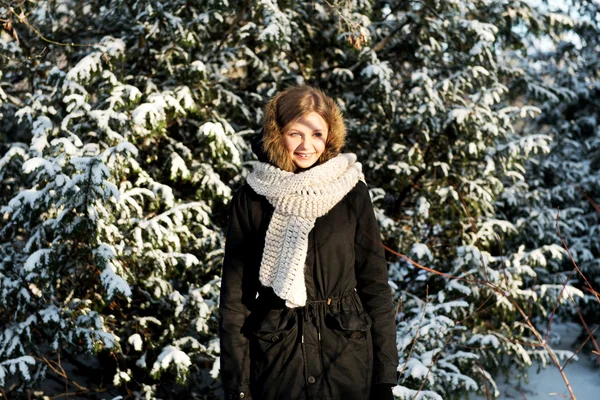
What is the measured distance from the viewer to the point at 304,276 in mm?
2111

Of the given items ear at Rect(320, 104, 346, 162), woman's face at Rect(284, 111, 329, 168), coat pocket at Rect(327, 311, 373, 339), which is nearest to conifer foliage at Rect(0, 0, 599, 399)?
ear at Rect(320, 104, 346, 162)

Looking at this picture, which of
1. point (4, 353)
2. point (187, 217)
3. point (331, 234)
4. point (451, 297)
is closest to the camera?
point (331, 234)

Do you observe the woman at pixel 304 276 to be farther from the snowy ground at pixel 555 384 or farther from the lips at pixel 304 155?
the snowy ground at pixel 555 384

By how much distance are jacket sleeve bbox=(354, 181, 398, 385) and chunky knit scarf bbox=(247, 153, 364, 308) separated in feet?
0.51

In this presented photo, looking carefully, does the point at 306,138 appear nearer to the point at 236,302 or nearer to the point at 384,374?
the point at 236,302

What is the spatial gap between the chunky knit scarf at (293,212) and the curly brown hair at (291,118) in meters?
0.07

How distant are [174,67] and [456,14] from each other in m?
2.84

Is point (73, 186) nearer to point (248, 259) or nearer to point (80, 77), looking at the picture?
point (80, 77)

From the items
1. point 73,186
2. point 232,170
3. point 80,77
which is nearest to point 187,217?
point 232,170

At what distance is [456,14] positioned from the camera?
552cm

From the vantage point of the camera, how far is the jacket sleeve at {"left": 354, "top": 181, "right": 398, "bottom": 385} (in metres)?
2.12

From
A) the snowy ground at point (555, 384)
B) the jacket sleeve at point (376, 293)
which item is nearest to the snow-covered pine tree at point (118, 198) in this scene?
the jacket sleeve at point (376, 293)

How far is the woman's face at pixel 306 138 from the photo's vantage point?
2209 millimetres

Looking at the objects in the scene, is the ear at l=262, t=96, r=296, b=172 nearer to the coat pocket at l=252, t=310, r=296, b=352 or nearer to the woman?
the woman
